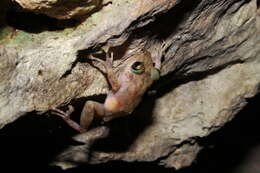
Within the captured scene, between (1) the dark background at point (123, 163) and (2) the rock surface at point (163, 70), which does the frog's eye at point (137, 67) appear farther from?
(1) the dark background at point (123, 163)

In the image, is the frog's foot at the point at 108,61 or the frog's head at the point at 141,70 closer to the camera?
the frog's foot at the point at 108,61

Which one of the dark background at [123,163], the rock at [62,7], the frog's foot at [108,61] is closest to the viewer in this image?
the rock at [62,7]

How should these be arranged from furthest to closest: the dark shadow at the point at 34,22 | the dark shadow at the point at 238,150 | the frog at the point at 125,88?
the dark shadow at the point at 238,150
the frog at the point at 125,88
the dark shadow at the point at 34,22

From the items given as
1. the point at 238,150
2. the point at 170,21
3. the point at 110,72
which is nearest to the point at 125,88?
the point at 110,72

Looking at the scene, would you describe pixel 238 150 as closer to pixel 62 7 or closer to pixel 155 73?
pixel 155 73

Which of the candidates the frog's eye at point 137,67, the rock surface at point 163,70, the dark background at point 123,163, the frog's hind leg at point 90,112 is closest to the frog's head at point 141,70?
the frog's eye at point 137,67
